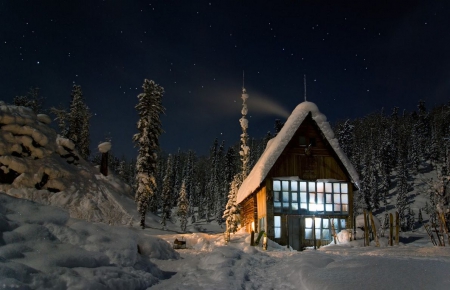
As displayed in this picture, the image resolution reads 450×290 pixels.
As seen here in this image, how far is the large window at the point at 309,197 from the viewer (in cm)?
2531

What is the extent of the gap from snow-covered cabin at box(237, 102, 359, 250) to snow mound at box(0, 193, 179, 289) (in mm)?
17201

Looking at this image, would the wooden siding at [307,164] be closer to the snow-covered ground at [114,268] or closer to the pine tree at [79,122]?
the snow-covered ground at [114,268]

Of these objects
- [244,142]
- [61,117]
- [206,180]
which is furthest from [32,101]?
[206,180]

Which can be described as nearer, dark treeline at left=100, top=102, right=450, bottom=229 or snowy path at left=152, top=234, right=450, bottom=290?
snowy path at left=152, top=234, right=450, bottom=290

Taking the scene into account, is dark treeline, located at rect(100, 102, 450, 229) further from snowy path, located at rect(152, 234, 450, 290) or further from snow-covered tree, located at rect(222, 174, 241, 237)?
snowy path, located at rect(152, 234, 450, 290)

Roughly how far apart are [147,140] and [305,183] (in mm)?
19361

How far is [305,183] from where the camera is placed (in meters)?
25.8

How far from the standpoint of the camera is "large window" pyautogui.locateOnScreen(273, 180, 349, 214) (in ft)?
83.0

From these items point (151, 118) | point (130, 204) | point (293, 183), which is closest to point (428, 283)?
point (293, 183)

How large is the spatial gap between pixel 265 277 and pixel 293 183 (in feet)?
57.8

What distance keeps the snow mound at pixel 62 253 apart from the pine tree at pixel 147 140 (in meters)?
29.2

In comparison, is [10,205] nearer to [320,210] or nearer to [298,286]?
[298,286]

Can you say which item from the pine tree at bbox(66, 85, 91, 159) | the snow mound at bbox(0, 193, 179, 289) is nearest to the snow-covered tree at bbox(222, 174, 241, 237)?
the pine tree at bbox(66, 85, 91, 159)

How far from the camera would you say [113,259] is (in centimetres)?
751
